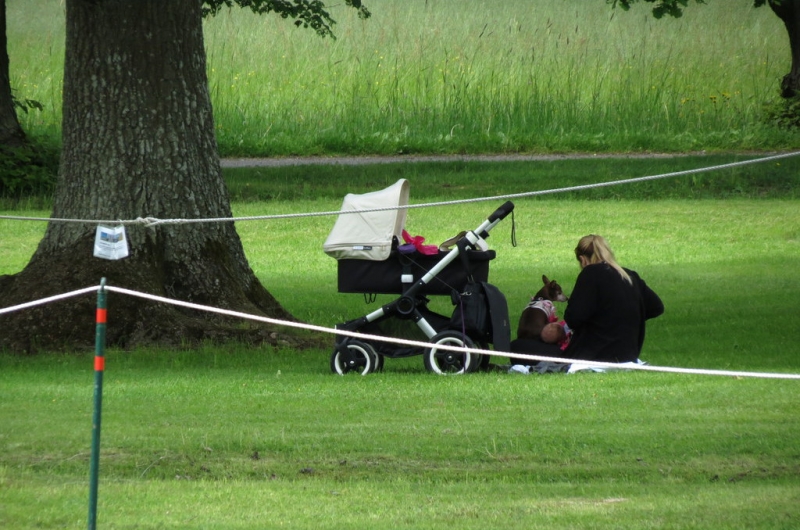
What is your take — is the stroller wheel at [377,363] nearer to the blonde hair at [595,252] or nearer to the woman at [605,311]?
the woman at [605,311]

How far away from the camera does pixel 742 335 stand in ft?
38.3

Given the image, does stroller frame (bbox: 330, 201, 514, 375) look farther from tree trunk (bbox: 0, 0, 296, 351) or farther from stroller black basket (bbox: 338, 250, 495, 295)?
tree trunk (bbox: 0, 0, 296, 351)

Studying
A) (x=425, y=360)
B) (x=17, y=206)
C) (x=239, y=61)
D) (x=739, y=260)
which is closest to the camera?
(x=425, y=360)

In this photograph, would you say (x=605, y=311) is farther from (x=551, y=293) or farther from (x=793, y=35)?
(x=793, y=35)

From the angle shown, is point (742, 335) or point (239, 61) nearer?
point (742, 335)

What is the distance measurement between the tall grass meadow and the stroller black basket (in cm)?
1650

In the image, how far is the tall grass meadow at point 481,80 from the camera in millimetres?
28297

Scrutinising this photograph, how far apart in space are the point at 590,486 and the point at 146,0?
6.47 metres

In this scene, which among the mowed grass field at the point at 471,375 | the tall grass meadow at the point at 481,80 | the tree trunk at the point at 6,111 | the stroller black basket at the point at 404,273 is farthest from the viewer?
the tall grass meadow at the point at 481,80

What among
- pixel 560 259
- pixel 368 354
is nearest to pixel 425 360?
pixel 368 354

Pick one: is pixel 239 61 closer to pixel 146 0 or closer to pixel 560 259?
pixel 560 259

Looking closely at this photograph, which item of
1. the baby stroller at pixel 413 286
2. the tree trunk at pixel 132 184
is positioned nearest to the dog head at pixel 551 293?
the baby stroller at pixel 413 286

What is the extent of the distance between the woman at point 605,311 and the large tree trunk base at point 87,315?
301cm

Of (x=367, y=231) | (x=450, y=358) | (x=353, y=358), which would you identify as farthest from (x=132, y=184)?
(x=450, y=358)
